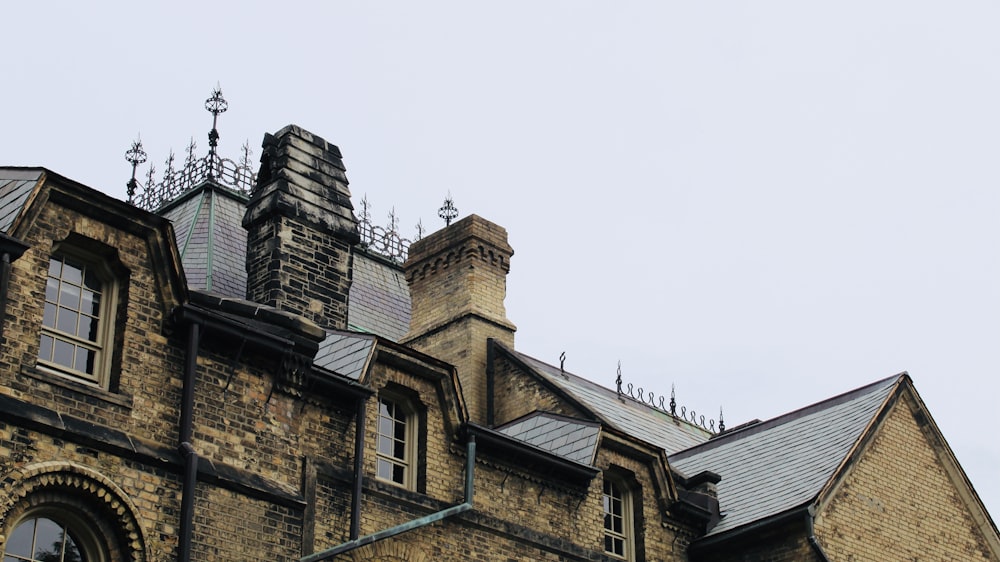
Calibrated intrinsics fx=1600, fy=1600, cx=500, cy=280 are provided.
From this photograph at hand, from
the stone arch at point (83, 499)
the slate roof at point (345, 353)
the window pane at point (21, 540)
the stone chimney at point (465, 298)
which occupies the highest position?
the stone chimney at point (465, 298)

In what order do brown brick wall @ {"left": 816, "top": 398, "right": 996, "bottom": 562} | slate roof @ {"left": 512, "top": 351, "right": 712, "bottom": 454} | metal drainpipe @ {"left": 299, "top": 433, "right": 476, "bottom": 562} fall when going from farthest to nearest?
slate roof @ {"left": 512, "top": 351, "right": 712, "bottom": 454} < brown brick wall @ {"left": 816, "top": 398, "right": 996, "bottom": 562} < metal drainpipe @ {"left": 299, "top": 433, "right": 476, "bottom": 562}

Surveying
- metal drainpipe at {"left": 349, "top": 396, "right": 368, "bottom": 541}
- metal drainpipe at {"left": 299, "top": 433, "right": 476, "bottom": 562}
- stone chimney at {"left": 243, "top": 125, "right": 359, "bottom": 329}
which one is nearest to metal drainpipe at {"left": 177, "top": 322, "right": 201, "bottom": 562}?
metal drainpipe at {"left": 299, "top": 433, "right": 476, "bottom": 562}

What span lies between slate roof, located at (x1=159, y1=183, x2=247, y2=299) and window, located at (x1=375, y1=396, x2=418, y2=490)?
402 inches

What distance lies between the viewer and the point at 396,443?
72.4 feet

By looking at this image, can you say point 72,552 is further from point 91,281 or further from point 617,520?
point 617,520

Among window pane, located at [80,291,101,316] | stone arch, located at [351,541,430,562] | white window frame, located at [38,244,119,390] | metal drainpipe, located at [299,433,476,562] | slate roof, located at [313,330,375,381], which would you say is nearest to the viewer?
white window frame, located at [38,244,119,390]

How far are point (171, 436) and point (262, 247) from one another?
217 inches

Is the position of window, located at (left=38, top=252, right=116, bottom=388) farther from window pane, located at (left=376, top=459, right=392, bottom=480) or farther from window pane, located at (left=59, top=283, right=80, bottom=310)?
window pane, located at (left=376, top=459, right=392, bottom=480)

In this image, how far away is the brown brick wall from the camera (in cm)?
2566

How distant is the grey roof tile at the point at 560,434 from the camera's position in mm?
24344

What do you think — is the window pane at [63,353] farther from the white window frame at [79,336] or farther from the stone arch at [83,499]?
the stone arch at [83,499]

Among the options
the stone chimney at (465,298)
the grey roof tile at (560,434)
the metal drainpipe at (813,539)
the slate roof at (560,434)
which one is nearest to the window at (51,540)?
the slate roof at (560,434)

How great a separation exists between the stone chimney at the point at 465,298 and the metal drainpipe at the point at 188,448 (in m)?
14.4

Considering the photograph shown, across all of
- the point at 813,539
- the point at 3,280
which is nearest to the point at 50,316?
the point at 3,280
